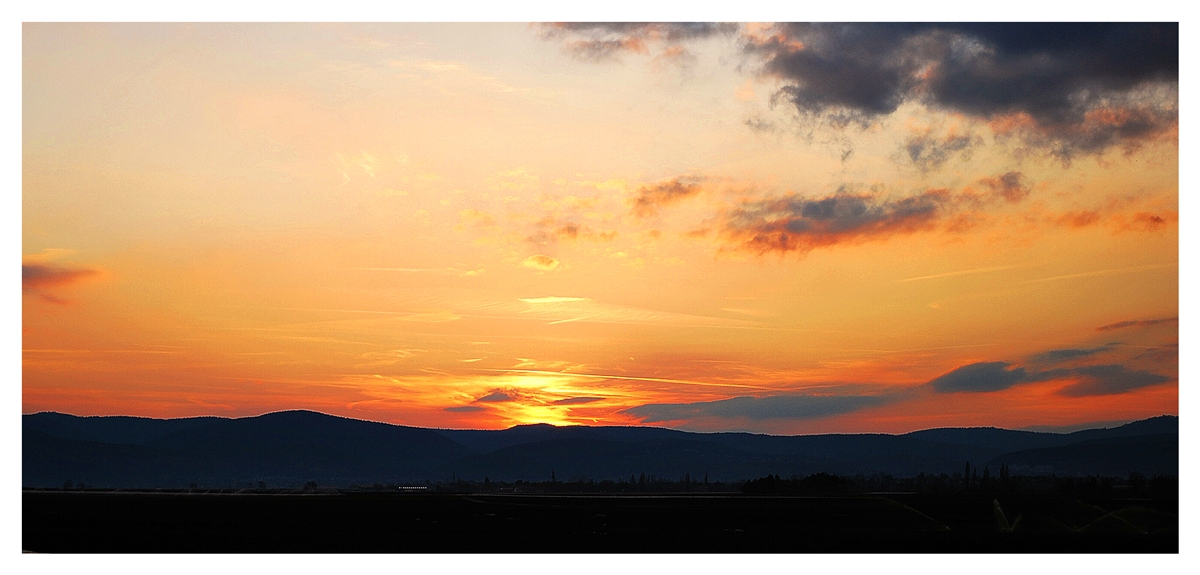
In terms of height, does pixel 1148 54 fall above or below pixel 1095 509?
above

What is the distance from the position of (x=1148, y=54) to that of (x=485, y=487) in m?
137

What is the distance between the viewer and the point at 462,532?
1993 inches

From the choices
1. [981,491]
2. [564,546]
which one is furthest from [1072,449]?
[564,546]

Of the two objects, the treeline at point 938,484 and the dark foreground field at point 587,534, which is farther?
the treeline at point 938,484

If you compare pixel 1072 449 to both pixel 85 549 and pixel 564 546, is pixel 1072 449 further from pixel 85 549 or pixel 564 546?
pixel 85 549

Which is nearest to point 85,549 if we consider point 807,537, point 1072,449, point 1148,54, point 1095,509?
point 807,537

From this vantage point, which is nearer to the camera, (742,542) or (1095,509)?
(742,542)

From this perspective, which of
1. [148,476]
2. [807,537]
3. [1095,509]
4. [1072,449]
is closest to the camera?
[807,537]

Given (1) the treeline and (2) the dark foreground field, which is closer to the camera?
(2) the dark foreground field

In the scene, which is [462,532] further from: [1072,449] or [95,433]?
[1072,449]

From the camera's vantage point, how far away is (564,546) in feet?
142

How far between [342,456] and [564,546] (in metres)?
164

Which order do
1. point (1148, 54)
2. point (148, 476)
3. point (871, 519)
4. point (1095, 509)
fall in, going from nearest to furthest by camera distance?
point (1148, 54), point (871, 519), point (1095, 509), point (148, 476)

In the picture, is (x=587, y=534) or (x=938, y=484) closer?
(x=587, y=534)
